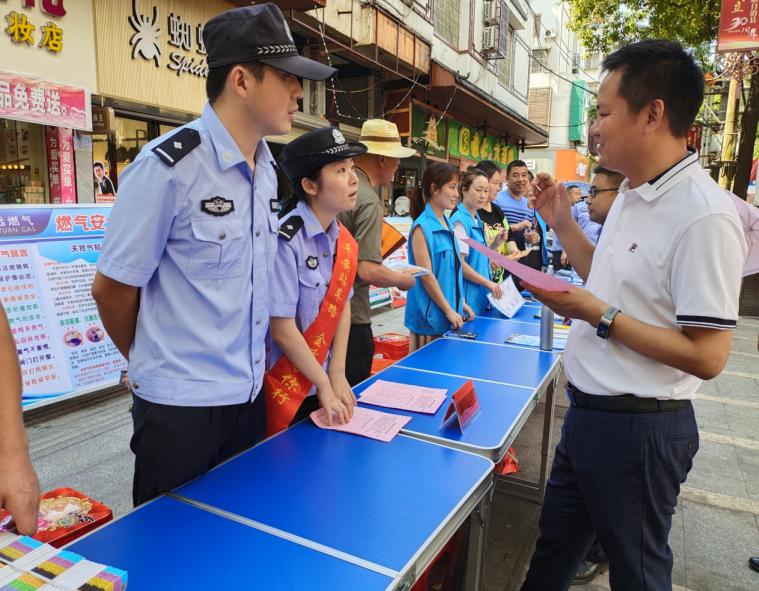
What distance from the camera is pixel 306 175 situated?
196 cm

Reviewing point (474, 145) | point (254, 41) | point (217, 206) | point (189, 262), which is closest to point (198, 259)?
point (189, 262)

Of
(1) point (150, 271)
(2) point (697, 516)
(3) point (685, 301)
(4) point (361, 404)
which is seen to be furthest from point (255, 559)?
(2) point (697, 516)

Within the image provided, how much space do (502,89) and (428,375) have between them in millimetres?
16482

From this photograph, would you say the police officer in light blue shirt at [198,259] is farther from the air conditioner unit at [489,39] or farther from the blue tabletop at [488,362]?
the air conditioner unit at [489,39]

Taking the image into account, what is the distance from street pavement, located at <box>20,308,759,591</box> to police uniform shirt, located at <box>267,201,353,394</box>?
4.81 feet

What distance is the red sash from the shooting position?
1.87 metres

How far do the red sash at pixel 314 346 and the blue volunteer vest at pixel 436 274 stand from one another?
1.26 meters

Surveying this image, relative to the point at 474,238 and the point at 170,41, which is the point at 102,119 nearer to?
the point at 170,41

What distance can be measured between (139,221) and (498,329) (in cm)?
258

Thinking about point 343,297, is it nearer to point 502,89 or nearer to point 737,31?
point 737,31

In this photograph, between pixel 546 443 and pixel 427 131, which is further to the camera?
pixel 427 131

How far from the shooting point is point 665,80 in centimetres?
138

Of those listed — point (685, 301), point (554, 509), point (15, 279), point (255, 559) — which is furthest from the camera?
point (15, 279)

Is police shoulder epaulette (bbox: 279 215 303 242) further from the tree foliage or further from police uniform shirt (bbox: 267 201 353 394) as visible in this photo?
the tree foliage
